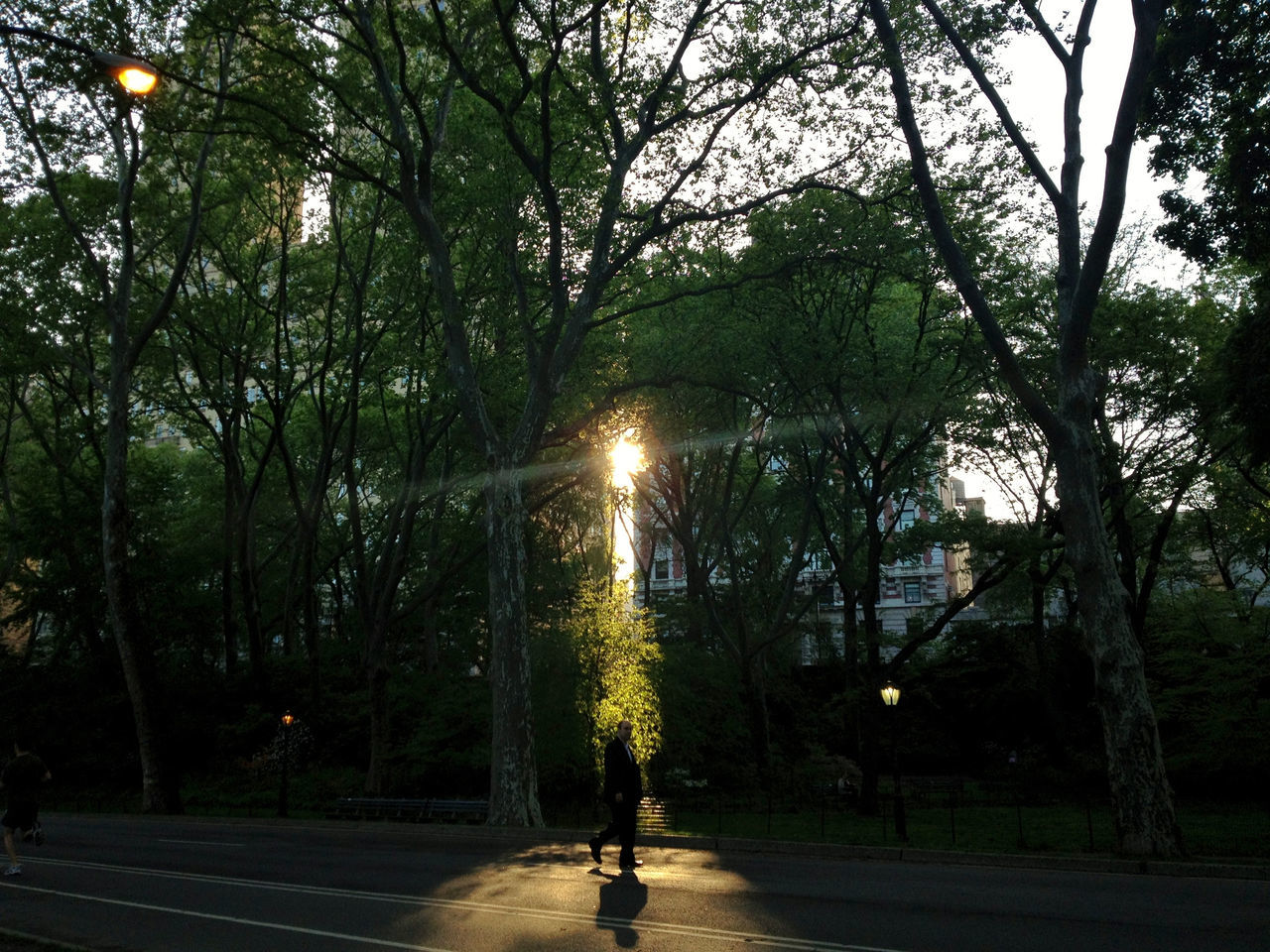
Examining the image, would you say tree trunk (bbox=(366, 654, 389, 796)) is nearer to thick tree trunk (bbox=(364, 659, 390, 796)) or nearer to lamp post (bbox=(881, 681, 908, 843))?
thick tree trunk (bbox=(364, 659, 390, 796))

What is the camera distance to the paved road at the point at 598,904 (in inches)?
272

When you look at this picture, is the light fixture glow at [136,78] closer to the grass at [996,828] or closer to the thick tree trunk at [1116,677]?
the thick tree trunk at [1116,677]

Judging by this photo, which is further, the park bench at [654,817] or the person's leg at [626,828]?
the park bench at [654,817]

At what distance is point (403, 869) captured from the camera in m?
11.2

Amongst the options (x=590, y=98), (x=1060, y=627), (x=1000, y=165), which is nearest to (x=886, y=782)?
(x=1060, y=627)

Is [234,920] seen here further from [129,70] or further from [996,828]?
[996,828]

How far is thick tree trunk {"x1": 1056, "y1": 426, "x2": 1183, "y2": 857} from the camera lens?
12922 mm

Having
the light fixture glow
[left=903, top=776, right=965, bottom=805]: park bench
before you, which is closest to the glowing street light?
→ the light fixture glow

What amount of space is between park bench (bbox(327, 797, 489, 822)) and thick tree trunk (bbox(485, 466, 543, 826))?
215 centimetres

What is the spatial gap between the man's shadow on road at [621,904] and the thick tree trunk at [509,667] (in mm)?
7164

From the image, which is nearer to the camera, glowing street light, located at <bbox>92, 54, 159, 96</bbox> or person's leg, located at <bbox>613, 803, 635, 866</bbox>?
person's leg, located at <bbox>613, 803, 635, 866</bbox>

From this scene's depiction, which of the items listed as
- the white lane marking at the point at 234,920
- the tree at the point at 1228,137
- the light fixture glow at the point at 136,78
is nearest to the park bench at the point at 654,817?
the white lane marking at the point at 234,920

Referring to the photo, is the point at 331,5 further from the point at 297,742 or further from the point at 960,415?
the point at 297,742

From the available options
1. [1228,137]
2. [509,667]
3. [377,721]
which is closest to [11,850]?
[509,667]
